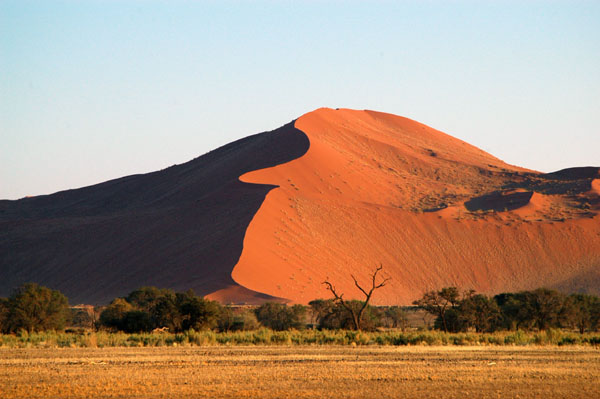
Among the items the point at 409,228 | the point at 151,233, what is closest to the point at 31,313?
the point at 151,233

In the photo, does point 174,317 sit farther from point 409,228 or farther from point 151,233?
point 409,228

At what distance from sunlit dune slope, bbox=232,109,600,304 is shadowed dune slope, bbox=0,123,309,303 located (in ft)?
7.96

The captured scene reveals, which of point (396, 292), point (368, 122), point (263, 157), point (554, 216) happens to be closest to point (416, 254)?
point (396, 292)

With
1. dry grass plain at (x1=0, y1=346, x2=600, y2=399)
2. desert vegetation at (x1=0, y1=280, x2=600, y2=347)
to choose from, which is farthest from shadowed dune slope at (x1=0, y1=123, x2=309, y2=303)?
dry grass plain at (x1=0, y1=346, x2=600, y2=399)

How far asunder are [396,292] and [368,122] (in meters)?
53.9

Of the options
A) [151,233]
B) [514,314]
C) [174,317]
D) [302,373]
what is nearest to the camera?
[302,373]

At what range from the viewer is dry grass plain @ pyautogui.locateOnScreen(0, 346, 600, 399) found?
1473 cm

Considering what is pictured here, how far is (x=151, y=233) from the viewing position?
80688 millimetres

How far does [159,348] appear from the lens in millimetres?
26500

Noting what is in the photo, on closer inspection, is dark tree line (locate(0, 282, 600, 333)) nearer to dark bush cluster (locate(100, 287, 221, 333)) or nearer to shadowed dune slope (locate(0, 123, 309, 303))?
dark bush cluster (locate(100, 287, 221, 333))

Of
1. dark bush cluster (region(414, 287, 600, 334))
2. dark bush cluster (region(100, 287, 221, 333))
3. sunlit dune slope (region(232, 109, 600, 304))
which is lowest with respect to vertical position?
dark bush cluster (region(414, 287, 600, 334))

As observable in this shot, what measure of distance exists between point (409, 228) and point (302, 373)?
2461 inches

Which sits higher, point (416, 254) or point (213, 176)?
point (213, 176)

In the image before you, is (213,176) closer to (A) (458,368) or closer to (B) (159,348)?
(B) (159,348)
